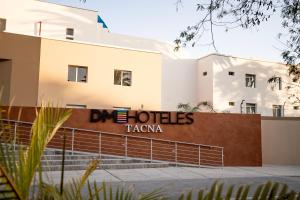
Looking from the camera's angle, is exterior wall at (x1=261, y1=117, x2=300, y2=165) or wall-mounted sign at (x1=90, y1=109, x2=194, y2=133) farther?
exterior wall at (x1=261, y1=117, x2=300, y2=165)

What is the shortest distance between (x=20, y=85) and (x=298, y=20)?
1334 cm

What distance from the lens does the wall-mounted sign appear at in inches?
528

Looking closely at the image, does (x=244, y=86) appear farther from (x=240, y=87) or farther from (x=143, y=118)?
(x=143, y=118)

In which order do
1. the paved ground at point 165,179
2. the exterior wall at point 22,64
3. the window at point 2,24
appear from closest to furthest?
the paved ground at point 165,179, the exterior wall at point 22,64, the window at point 2,24

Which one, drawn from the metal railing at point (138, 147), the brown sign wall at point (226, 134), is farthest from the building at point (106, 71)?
the brown sign wall at point (226, 134)

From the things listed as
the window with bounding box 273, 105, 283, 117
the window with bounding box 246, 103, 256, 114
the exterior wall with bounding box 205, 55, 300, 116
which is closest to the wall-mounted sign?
the exterior wall with bounding box 205, 55, 300, 116

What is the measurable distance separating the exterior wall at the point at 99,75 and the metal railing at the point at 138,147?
350 centimetres

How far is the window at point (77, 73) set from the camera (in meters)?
17.1

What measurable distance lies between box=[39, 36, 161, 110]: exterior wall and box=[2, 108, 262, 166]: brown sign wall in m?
4.30

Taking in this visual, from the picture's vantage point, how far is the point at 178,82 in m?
23.9

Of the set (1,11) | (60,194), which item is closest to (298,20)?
(60,194)

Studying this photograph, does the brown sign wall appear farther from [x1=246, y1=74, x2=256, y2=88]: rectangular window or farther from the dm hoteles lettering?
[x1=246, y1=74, x2=256, y2=88]: rectangular window

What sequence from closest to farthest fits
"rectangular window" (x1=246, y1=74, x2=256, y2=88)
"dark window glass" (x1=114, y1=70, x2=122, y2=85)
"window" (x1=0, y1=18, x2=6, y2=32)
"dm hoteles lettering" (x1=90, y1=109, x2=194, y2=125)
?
"dm hoteles lettering" (x1=90, y1=109, x2=194, y2=125), "dark window glass" (x1=114, y1=70, x2=122, y2=85), "window" (x1=0, y1=18, x2=6, y2=32), "rectangular window" (x1=246, y1=74, x2=256, y2=88)

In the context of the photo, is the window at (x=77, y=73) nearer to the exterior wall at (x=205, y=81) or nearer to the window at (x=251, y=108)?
the exterior wall at (x=205, y=81)
